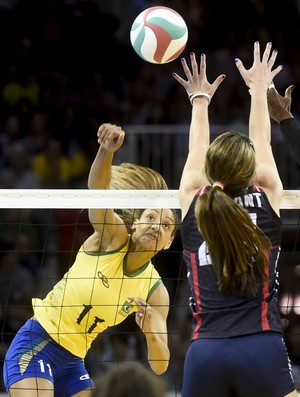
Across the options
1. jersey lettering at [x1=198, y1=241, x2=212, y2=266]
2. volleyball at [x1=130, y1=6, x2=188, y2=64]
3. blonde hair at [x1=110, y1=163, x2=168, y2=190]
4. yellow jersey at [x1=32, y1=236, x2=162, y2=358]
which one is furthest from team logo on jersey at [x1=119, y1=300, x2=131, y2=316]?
volleyball at [x1=130, y1=6, x2=188, y2=64]

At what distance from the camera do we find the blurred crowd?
11.8 metres

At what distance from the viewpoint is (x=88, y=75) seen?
1265 cm

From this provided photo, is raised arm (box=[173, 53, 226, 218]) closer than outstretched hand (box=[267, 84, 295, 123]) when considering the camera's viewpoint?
Yes

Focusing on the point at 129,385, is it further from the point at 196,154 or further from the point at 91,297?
the point at 91,297

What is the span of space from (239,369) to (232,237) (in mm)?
539

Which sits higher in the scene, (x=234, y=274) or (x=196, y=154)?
(x=196, y=154)

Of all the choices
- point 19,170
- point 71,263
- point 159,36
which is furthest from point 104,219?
point 19,170

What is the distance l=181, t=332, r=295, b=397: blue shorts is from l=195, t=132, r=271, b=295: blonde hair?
9.0 inches

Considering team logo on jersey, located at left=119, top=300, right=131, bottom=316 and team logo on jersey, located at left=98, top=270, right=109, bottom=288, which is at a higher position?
team logo on jersey, located at left=98, top=270, right=109, bottom=288

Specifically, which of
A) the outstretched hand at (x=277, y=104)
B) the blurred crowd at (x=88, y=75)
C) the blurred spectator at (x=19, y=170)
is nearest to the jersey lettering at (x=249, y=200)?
the outstretched hand at (x=277, y=104)

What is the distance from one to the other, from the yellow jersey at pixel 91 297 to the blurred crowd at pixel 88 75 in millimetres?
5342

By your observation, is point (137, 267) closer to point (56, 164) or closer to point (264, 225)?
point (264, 225)

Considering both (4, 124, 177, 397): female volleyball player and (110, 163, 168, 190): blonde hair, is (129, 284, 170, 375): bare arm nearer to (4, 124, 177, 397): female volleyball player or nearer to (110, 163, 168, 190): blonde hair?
(4, 124, 177, 397): female volleyball player

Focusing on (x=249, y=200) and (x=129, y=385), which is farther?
(x=249, y=200)
